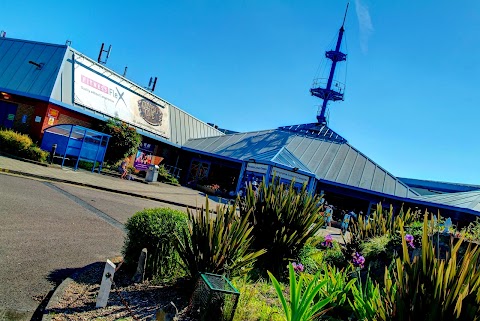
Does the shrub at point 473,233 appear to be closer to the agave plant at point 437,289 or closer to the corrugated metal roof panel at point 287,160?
the agave plant at point 437,289

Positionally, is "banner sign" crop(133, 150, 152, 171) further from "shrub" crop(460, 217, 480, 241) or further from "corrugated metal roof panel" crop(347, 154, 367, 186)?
"shrub" crop(460, 217, 480, 241)

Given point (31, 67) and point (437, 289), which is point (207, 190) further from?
point (437, 289)

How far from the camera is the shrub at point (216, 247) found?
425 centimetres

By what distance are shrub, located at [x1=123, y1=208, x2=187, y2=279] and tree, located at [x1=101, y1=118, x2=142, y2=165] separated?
1673cm

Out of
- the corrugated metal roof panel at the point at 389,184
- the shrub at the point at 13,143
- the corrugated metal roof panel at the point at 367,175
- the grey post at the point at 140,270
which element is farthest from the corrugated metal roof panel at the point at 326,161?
the grey post at the point at 140,270

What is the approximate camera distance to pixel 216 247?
424 centimetres

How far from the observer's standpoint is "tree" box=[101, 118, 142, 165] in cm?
2041

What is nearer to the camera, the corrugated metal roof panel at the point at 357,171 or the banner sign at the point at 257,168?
the banner sign at the point at 257,168

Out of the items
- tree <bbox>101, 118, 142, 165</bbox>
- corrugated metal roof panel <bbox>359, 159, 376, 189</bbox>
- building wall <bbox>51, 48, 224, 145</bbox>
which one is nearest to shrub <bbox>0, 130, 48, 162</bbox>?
building wall <bbox>51, 48, 224, 145</bbox>

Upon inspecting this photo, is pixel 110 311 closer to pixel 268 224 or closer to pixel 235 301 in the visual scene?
pixel 235 301

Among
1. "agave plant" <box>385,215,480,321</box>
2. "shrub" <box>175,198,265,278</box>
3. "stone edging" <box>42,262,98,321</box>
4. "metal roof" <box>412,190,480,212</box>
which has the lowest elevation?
"stone edging" <box>42,262,98,321</box>

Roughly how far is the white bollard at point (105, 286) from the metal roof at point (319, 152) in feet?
67.8

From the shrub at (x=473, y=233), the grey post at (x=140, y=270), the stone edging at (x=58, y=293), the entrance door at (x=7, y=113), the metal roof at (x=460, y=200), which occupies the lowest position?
the stone edging at (x=58, y=293)

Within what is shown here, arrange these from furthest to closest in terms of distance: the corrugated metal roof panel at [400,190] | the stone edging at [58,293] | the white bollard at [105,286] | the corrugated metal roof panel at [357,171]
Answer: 1. the corrugated metal roof panel at [357,171]
2. the corrugated metal roof panel at [400,190]
3. the white bollard at [105,286]
4. the stone edging at [58,293]
